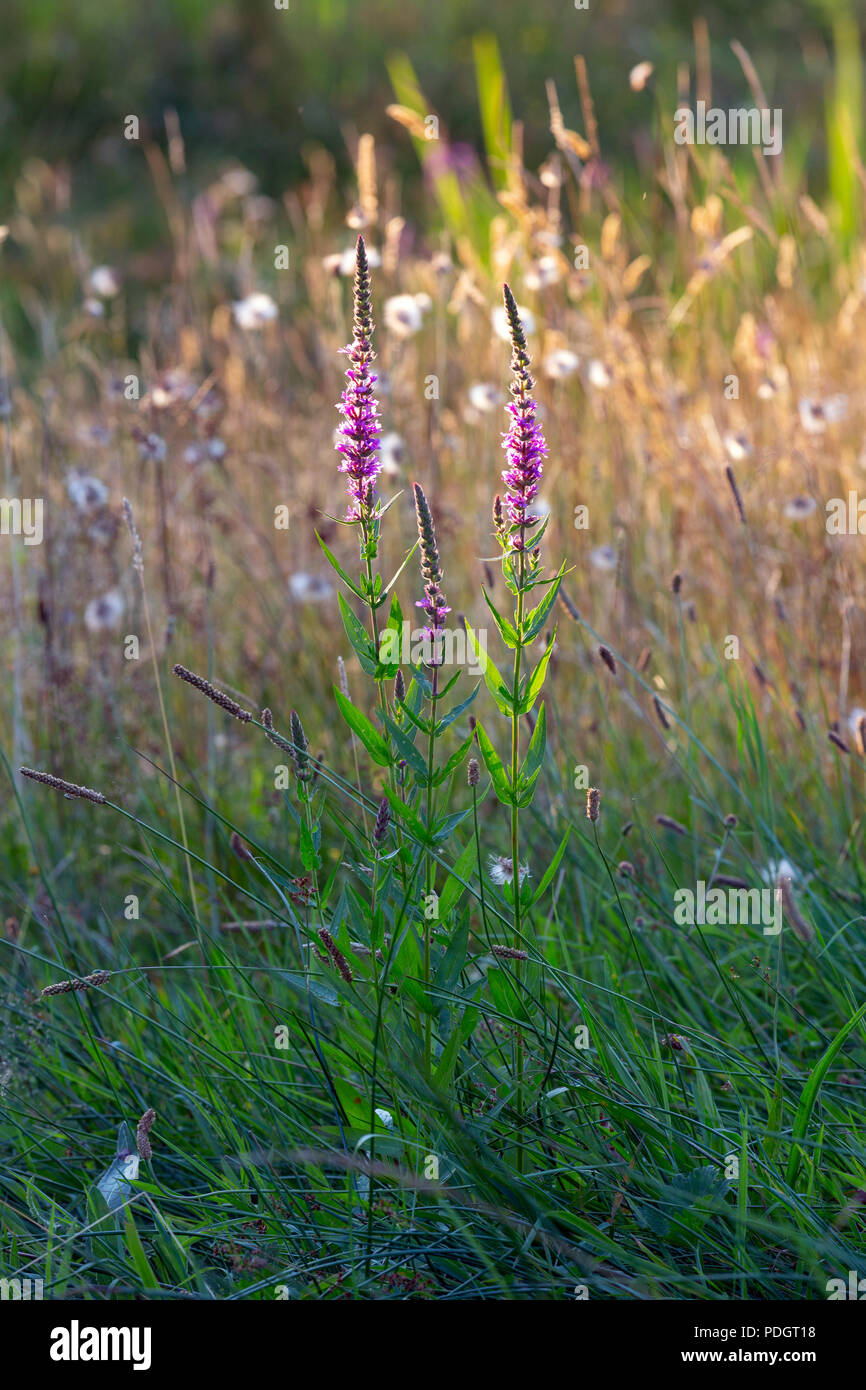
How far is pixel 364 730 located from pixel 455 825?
13 centimetres

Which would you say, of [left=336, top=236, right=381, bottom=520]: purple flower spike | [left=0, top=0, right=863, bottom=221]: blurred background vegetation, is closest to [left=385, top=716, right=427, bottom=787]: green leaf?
[left=336, top=236, right=381, bottom=520]: purple flower spike

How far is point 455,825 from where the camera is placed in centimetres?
125

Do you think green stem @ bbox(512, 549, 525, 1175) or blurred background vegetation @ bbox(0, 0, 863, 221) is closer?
green stem @ bbox(512, 549, 525, 1175)

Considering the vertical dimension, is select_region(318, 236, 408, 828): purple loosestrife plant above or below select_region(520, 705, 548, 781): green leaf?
above

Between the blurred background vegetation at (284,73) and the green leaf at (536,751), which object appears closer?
the green leaf at (536,751)

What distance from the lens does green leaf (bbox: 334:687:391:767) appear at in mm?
1196

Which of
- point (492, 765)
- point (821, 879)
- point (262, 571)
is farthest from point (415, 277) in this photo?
point (492, 765)

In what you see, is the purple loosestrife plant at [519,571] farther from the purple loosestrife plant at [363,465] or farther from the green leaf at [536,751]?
the purple loosestrife plant at [363,465]

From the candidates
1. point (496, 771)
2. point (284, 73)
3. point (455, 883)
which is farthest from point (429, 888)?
point (284, 73)

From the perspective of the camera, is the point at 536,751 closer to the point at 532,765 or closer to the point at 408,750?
the point at 532,765

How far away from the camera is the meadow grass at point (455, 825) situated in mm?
1263

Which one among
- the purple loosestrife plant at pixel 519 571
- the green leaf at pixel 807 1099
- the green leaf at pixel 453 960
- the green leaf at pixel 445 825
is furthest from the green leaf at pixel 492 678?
the green leaf at pixel 807 1099

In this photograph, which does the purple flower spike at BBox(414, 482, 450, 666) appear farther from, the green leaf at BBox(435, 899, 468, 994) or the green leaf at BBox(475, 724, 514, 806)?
the green leaf at BBox(435, 899, 468, 994)

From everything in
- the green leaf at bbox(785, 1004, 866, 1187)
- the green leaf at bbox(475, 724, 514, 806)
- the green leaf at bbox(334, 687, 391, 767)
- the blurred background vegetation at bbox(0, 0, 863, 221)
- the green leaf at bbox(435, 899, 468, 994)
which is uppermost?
the blurred background vegetation at bbox(0, 0, 863, 221)
